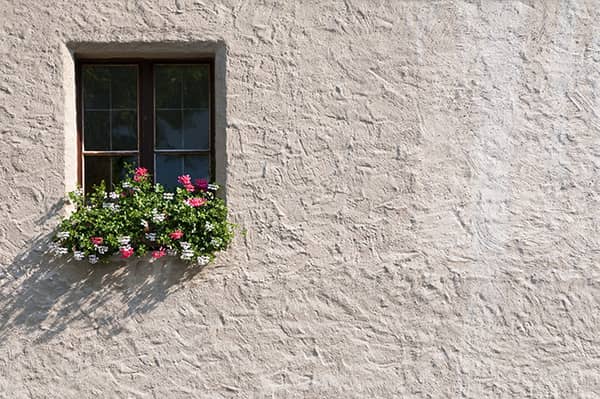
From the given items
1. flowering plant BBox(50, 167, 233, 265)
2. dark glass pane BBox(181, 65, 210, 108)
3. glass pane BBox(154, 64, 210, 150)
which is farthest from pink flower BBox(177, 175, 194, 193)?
dark glass pane BBox(181, 65, 210, 108)

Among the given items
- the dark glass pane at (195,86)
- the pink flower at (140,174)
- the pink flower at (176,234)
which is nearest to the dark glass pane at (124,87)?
the dark glass pane at (195,86)

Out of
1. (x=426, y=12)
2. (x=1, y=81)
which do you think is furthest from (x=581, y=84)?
(x=1, y=81)

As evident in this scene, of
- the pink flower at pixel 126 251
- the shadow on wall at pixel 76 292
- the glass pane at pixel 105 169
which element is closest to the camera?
the pink flower at pixel 126 251

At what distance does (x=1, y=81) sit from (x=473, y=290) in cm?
320

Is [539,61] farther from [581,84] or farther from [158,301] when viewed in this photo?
[158,301]

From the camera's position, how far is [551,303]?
4012 mm

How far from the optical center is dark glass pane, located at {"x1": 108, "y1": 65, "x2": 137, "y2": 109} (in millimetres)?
4242

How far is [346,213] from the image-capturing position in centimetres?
397

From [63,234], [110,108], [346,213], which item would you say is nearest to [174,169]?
[110,108]

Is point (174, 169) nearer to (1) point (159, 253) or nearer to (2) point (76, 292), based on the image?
Result: (1) point (159, 253)

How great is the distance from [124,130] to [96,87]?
0.34 metres

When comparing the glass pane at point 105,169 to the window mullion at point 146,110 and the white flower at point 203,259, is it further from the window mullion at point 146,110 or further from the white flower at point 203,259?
the white flower at point 203,259

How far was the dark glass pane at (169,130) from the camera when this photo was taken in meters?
4.24

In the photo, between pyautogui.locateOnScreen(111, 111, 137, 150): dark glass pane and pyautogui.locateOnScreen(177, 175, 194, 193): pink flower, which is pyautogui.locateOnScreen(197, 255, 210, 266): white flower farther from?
pyautogui.locateOnScreen(111, 111, 137, 150): dark glass pane
